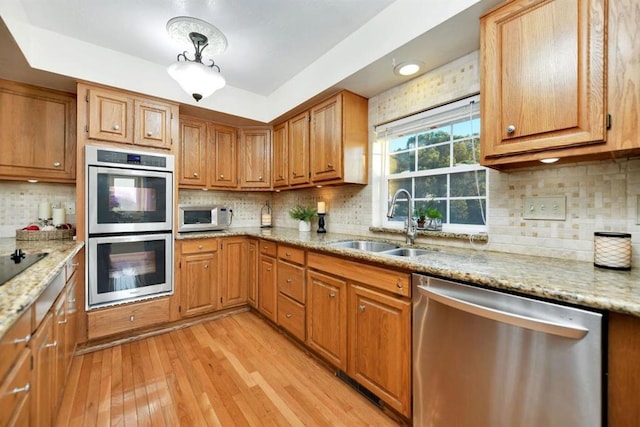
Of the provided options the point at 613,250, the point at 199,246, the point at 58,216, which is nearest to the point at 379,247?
the point at 613,250

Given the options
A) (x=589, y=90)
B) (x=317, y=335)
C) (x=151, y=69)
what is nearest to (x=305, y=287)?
(x=317, y=335)

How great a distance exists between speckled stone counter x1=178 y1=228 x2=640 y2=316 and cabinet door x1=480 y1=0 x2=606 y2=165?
0.53m

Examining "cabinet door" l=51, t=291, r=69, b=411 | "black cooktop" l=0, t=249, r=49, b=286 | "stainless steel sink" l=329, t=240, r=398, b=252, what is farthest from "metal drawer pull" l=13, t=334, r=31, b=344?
"stainless steel sink" l=329, t=240, r=398, b=252

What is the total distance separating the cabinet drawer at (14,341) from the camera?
2.39 ft

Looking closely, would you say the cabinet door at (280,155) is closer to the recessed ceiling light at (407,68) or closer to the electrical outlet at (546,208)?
the recessed ceiling light at (407,68)

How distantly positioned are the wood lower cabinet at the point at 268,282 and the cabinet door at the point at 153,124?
138 cm

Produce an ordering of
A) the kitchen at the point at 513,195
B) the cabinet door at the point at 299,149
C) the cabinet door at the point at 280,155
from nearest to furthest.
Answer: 1. the kitchen at the point at 513,195
2. the cabinet door at the point at 299,149
3. the cabinet door at the point at 280,155

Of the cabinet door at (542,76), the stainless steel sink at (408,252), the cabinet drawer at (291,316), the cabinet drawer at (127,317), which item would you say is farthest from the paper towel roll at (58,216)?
the cabinet door at (542,76)

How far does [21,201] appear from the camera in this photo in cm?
242

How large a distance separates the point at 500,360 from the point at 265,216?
10.1 ft

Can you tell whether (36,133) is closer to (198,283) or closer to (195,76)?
(195,76)

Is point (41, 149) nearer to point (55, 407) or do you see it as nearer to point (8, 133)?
point (8, 133)

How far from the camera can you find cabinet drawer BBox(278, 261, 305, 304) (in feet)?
7.30

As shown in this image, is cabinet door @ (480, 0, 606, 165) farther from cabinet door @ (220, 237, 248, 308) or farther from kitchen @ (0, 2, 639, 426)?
cabinet door @ (220, 237, 248, 308)
